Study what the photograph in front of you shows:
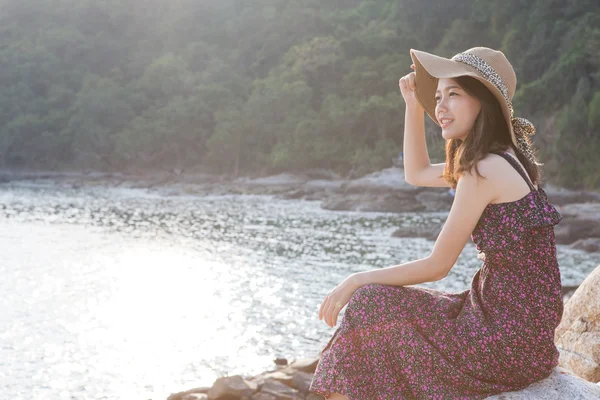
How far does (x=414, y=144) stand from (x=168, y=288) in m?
11.4

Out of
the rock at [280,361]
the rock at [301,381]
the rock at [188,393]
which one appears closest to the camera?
the rock at [301,381]

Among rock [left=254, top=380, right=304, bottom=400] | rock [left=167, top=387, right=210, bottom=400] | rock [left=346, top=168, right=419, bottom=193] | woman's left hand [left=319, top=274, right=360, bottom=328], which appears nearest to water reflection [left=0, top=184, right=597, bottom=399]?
rock [left=167, top=387, right=210, bottom=400]

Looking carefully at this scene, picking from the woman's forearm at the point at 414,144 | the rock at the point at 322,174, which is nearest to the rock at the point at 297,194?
the rock at the point at 322,174

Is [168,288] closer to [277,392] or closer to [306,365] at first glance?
[306,365]

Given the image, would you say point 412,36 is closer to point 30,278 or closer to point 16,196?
point 16,196

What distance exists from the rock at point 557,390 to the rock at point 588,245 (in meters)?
17.5

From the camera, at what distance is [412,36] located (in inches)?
2247

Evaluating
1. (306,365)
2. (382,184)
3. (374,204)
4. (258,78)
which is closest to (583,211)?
(374,204)

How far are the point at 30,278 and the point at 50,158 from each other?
49.5m

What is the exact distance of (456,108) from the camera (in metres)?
2.27

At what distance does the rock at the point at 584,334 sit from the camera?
3.30 meters

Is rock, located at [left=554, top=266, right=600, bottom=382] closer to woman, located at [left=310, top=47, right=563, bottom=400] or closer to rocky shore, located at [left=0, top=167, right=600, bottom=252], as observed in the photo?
woman, located at [left=310, top=47, right=563, bottom=400]

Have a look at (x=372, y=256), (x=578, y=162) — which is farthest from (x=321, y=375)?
(x=578, y=162)

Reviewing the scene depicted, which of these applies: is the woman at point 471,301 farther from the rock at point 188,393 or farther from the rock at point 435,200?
the rock at point 435,200
